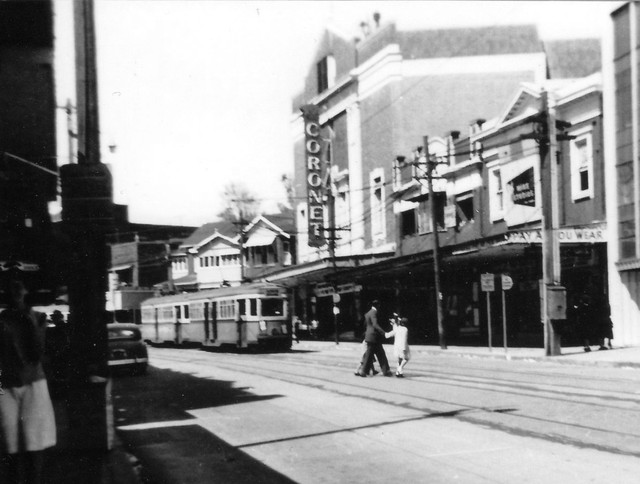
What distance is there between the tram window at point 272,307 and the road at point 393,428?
14.8 meters

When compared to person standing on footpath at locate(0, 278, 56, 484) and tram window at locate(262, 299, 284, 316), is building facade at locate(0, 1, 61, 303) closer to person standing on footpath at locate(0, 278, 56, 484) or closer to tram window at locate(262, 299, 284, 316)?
tram window at locate(262, 299, 284, 316)

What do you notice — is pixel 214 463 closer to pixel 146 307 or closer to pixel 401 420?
pixel 401 420

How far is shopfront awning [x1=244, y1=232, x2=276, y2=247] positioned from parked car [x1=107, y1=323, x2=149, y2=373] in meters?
37.4

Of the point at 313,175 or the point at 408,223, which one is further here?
the point at 313,175

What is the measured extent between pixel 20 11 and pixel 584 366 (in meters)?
17.0

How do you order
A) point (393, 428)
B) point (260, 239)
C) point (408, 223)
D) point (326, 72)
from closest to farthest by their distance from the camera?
point (393, 428)
point (408, 223)
point (326, 72)
point (260, 239)

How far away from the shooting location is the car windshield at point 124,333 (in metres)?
21.4

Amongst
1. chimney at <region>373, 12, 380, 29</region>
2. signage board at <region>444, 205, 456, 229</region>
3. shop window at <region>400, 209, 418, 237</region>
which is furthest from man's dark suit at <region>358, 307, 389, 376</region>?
chimney at <region>373, 12, 380, 29</region>

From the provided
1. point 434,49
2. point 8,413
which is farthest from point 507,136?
point 8,413

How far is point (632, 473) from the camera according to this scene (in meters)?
7.27

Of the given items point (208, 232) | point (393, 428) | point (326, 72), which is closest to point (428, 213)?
point (326, 72)

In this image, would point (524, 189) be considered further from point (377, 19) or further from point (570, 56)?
point (377, 19)

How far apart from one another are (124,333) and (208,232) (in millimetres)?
49450

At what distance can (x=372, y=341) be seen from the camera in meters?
18.4
